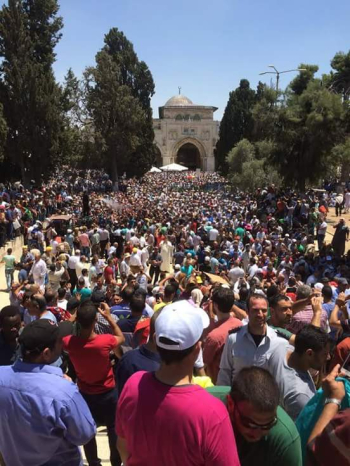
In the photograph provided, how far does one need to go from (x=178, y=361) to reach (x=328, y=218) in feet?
66.9

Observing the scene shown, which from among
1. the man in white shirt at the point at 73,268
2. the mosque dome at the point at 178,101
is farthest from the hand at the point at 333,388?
the mosque dome at the point at 178,101

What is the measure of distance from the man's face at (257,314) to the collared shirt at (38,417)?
139 centimetres

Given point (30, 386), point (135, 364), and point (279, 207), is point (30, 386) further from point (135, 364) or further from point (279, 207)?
point (279, 207)

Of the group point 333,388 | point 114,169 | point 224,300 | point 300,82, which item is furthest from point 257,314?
point 114,169

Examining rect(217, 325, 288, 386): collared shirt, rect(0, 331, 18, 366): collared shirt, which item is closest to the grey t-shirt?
rect(217, 325, 288, 386): collared shirt

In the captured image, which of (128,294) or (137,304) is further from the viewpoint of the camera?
(128,294)

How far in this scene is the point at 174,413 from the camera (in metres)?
1.76

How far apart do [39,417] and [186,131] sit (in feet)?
216

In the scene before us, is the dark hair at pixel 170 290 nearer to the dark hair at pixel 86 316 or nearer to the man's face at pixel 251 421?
the dark hair at pixel 86 316

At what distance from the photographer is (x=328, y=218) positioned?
68.5 ft

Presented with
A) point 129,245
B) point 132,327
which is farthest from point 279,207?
point 132,327

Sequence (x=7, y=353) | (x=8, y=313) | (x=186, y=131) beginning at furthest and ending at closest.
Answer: (x=186, y=131) < (x=8, y=313) < (x=7, y=353)

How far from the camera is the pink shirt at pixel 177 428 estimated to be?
1.72 meters

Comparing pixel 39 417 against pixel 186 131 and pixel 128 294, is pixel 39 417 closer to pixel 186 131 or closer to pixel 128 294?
pixel 128 294
